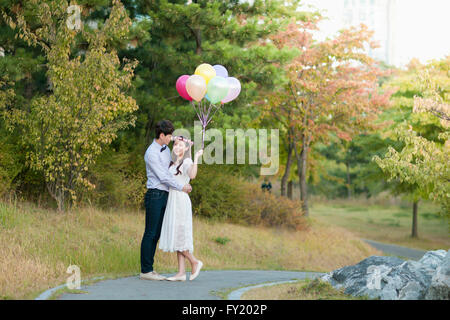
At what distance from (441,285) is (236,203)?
12.6 m

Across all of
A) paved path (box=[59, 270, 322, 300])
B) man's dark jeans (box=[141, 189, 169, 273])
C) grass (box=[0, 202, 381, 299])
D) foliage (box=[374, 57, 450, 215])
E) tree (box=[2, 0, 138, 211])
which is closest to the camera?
paved path (box=[59, 270, 322, 300])

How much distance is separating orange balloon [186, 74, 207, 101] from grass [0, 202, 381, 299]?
12.4 ft

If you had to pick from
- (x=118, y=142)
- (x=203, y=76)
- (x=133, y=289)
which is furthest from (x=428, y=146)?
(x=118, y=142)

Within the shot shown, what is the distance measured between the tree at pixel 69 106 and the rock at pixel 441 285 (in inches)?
344

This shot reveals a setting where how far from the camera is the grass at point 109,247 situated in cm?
915

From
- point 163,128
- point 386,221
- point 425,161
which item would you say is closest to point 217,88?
point 163,128

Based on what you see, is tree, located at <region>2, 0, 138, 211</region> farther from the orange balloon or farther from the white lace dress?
the white lace dress

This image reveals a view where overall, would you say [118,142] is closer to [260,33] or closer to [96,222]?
[96,222]

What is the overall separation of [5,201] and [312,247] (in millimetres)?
10997

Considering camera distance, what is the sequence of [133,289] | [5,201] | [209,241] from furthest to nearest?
[209,241], [5,201], [133,289]

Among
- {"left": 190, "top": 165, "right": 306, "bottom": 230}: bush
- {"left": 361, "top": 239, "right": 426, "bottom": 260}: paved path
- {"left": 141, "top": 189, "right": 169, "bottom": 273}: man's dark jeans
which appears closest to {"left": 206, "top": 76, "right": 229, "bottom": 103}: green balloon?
{"left": 141, "top": 189, "right": 169, "bottom": 273}: man's dark jeans

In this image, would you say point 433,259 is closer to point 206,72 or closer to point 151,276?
point 151,276

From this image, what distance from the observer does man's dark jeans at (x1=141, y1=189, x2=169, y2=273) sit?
27.9 feet
